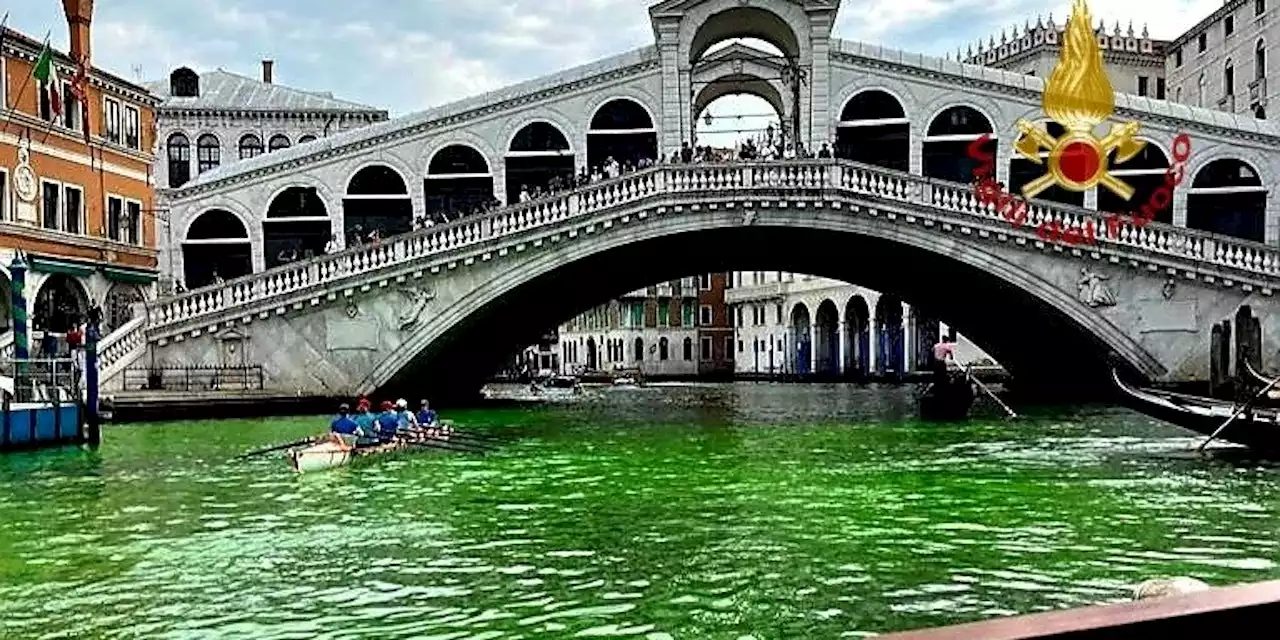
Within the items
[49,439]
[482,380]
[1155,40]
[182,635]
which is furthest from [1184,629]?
[1155,40]

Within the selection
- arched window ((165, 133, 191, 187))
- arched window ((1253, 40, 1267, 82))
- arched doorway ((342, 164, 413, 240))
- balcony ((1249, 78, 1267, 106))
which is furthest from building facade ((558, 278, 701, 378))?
arched doorway ((342, 164, 413, 240))

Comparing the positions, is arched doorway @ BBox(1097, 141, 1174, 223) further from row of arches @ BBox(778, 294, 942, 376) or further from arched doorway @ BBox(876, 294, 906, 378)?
arched doorway @ BBox(876, 294, 906, 378)

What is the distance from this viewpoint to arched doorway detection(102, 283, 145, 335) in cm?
2744

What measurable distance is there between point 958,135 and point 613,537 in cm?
1962

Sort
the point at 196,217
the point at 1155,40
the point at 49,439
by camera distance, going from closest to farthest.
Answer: the point at 49,439 < the point at 196,217 < the point at 1155,40

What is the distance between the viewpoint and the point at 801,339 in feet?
184

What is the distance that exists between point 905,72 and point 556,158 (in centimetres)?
742

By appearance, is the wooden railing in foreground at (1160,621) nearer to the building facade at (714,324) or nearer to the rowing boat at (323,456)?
the rowing boat at (323,456)

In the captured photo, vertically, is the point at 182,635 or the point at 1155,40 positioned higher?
the point at 1155,40

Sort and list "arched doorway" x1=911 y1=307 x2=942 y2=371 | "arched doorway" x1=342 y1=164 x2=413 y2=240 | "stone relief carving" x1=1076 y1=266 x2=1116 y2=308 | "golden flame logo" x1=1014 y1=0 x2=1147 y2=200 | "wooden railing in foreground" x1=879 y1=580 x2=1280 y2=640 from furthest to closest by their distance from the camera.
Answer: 1. "arched doorway" x1=911 y1=307 x2=942 y2=371
2. "arched doorway" x1=342 y1=164 x2=413 y2=240
3. "golden flame logo" x1=1014 y1=0 x2=1147 y2=200
4. "stone relief carving" x1=1076 y1=266 x2=1116 y2=308
5. "wooden railing in foreground" x1=879 y1=580 x2=1280 y2=640

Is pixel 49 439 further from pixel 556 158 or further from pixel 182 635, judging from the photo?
pixel 556 158

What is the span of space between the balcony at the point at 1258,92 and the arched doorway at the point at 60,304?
94.4ft

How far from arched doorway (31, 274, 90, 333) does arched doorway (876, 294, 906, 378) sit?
2874 cm

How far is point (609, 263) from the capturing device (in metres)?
24.7
